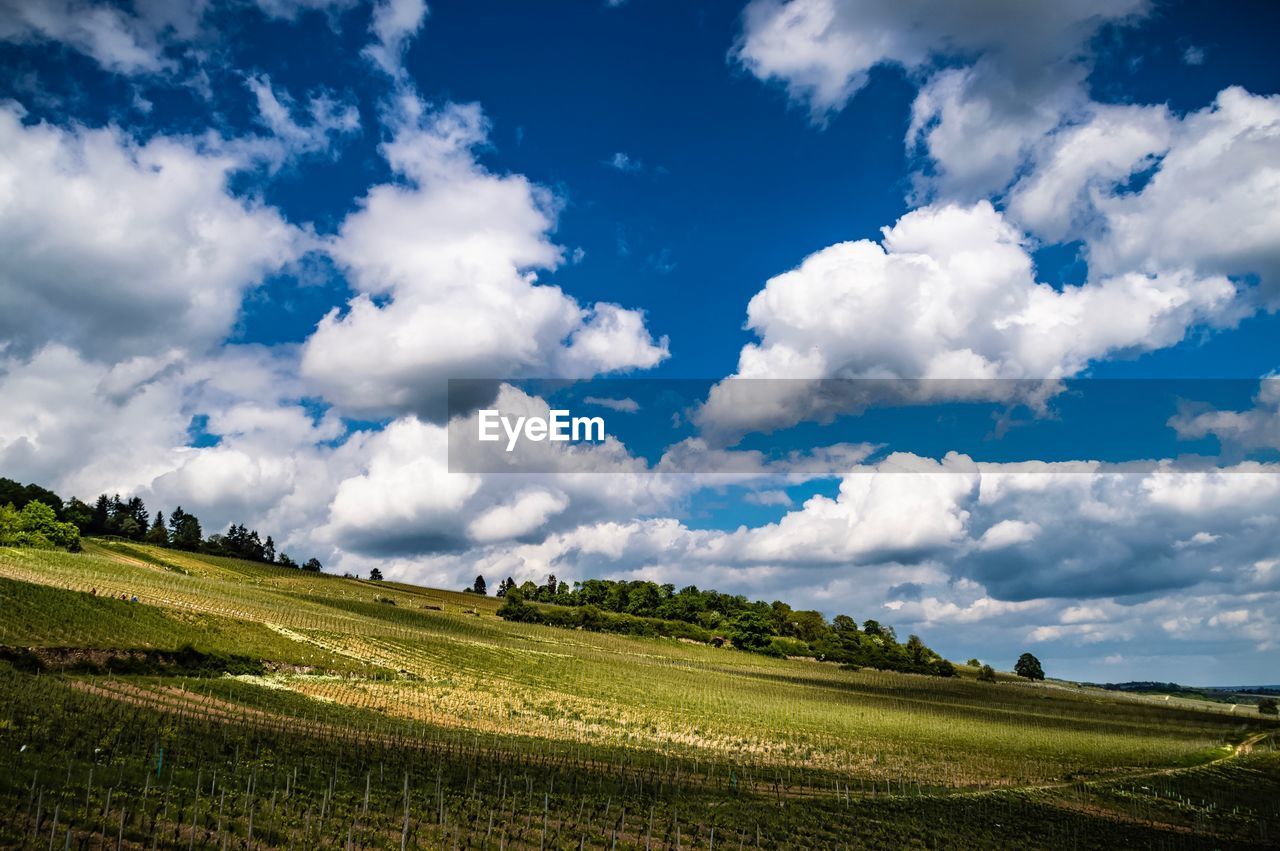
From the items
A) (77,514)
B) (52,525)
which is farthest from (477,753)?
(77,514)

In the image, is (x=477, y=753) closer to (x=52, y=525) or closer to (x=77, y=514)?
(x=52, y=525)

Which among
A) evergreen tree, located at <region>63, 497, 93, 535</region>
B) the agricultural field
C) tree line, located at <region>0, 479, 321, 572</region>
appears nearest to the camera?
the agricultural field

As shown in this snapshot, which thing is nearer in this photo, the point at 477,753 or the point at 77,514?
the point at 477,753

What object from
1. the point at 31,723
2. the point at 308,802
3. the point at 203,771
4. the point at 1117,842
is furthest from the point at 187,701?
the point at 1117,842

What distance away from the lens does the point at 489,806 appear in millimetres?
25531

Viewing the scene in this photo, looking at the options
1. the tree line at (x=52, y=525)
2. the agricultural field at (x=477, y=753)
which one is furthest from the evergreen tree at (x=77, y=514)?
the agricultural field at (x=477, y=753)

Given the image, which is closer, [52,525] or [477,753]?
[477,753]

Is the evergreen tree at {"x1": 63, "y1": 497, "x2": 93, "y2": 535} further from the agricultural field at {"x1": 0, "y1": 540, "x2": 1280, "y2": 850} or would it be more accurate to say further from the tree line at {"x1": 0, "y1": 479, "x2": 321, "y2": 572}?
the agricultural field at {"x1": 0, "y1": 540, "x2": 1280, "y2": 850}

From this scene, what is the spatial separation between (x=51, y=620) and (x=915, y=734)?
70.0 meters

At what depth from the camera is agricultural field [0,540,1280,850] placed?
71.2 feet

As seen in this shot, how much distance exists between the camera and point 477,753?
36.1m

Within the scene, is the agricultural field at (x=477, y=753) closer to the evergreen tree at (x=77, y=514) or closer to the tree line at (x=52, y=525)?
the tree line at (x=52, y=525)

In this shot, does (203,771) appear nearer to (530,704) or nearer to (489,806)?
(489,806)

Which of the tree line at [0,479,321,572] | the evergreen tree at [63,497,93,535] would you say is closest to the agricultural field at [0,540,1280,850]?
the tree line at [0,479,321,572]
